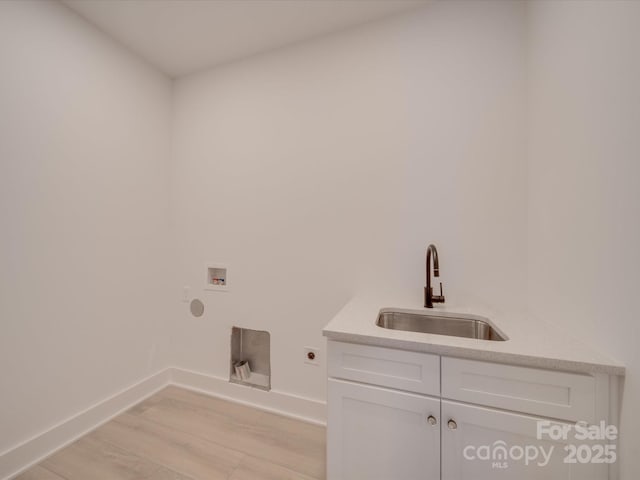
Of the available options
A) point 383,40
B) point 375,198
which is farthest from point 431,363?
point 383,40

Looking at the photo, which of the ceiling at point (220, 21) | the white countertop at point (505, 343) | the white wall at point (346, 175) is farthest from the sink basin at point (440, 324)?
the ceiling at point (220, 21)

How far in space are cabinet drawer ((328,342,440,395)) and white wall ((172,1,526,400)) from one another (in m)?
0.63

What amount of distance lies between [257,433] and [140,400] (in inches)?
40.4

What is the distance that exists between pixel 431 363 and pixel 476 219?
0.90 metres

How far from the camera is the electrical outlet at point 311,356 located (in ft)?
5.87

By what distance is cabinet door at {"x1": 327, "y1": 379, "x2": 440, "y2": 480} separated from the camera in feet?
3.28

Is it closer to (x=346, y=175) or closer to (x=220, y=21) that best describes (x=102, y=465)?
(x=346, y=175)

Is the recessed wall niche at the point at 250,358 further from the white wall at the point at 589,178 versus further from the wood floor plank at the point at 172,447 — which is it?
the white wall at the point at 589,178

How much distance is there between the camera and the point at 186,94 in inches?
89.0

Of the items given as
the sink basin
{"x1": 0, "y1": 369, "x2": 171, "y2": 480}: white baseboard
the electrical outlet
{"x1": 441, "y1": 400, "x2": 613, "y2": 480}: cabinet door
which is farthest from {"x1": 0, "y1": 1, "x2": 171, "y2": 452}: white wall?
{"x1": 441, "y1": 400, "x2": 613, "y2": 480}: cabinet door

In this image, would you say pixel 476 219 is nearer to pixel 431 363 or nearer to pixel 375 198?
pixel 375 198

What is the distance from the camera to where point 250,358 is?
6.92 ft

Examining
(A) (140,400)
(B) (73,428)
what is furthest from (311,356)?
(B) (73,428)

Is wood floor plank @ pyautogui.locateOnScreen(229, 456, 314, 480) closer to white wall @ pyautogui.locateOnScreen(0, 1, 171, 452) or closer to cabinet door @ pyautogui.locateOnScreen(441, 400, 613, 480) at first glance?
cabinet door @ pyautogui.locateOnScreen(441, 400, 613, 480)
